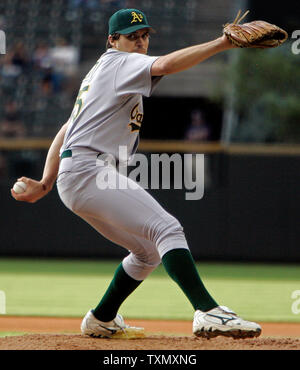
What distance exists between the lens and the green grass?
6301mm

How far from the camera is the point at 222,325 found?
141 inches

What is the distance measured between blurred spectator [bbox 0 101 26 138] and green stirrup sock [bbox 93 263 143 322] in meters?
8.41

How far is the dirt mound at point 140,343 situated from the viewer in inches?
148

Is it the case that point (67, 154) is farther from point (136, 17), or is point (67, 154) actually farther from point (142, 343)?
point (142, 343)

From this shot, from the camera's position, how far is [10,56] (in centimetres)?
1420

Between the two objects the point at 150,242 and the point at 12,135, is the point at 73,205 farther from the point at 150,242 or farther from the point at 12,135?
the point at 12,135

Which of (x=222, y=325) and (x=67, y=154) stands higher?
(x=67, y=154)

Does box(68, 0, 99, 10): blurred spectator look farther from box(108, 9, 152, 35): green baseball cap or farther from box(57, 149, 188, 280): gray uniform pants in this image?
box(57, 149, 188, 280): gray uniform pants

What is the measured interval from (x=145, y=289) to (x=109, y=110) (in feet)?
14.4

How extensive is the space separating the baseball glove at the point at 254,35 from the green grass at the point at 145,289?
291 centimetres

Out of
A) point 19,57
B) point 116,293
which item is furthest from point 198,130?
point 116,293

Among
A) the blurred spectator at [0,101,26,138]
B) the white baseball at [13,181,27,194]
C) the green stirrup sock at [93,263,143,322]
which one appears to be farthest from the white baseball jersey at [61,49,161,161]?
the blurred spectator at [0,101,26,138]

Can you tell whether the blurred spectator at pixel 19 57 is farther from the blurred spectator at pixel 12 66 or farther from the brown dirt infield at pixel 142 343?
the brown dirt infield at pixel 142 343

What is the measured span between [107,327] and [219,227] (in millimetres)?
6459
